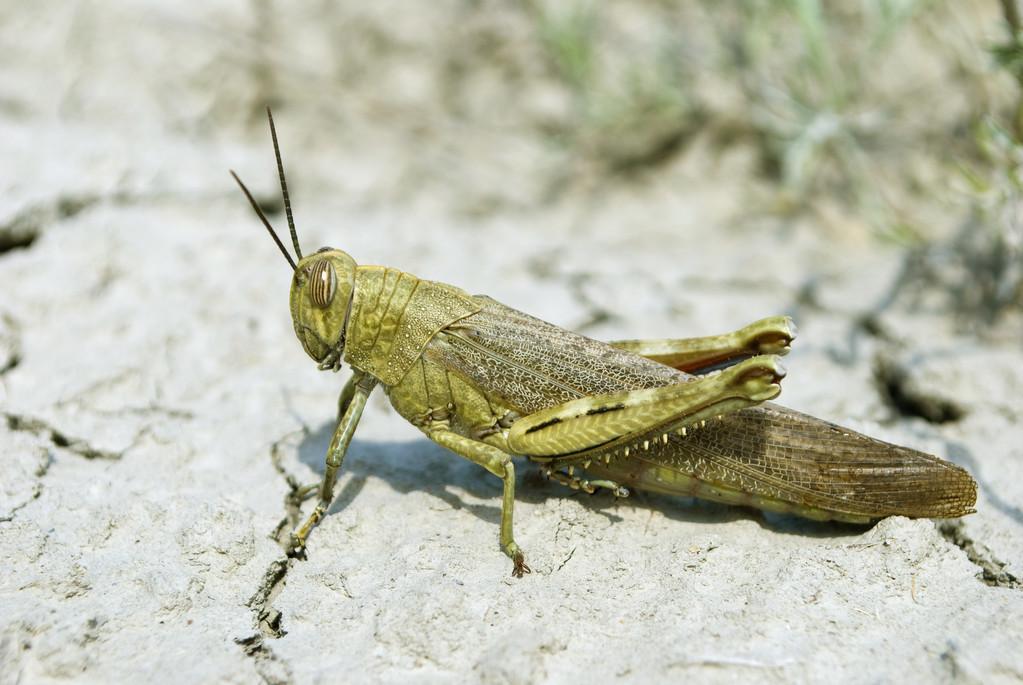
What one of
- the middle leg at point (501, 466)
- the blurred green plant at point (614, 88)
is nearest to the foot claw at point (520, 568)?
the middle leg at point (501, 466)

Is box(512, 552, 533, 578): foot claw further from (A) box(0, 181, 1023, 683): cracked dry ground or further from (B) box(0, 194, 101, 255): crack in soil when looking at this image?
(B) box(0, 194, 101, 255): crack in soil

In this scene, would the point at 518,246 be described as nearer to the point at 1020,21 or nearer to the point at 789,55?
the point at 789,55

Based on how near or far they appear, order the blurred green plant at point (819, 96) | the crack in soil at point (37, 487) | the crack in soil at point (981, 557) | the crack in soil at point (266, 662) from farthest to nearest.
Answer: the blurred green plant at point (819, 96) → the crack in soil at point (37, 487) → the crack in soil at point (981, 557) → the crack in soil at point (266, 662)

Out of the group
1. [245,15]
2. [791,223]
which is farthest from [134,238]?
[791,223]

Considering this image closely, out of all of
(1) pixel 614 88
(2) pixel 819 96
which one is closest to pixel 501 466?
(2) pixel 819 96

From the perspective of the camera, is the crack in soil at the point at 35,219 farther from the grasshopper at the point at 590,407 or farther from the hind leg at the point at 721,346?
the hind leg at the point at 721,346

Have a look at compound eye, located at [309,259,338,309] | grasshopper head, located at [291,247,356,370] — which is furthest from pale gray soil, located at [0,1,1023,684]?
compound eye, located at [309,259,338,309]
